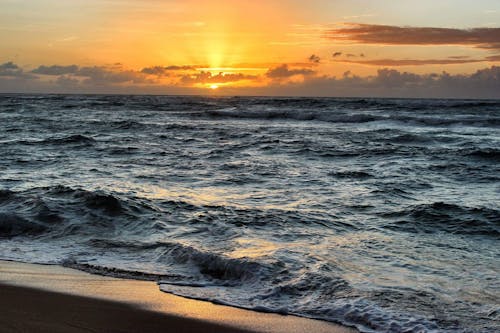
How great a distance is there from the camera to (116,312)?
4.81 meters

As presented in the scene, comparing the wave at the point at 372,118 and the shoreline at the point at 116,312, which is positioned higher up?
the wave at the point at 372,118

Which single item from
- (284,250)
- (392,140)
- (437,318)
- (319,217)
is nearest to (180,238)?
(284,250)

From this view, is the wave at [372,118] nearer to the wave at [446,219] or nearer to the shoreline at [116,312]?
the wave at [446,219]

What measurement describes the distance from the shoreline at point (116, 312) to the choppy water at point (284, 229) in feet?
0.90

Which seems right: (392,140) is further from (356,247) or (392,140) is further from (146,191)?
(356,247)

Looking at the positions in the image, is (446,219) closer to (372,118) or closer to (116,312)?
(116,312)

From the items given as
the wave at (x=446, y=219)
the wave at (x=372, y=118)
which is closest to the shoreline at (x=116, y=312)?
the wave at (x=446, y=219)

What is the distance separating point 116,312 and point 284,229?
11.8ft

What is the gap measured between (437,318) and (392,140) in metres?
19.1

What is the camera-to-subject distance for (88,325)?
4.46m

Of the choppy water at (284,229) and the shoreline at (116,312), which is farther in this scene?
the choppy water at (284,229)

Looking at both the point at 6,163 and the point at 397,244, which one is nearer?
the point at 397,244

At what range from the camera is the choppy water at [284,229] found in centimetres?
536

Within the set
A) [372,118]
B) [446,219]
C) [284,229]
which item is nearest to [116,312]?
[284,229]
